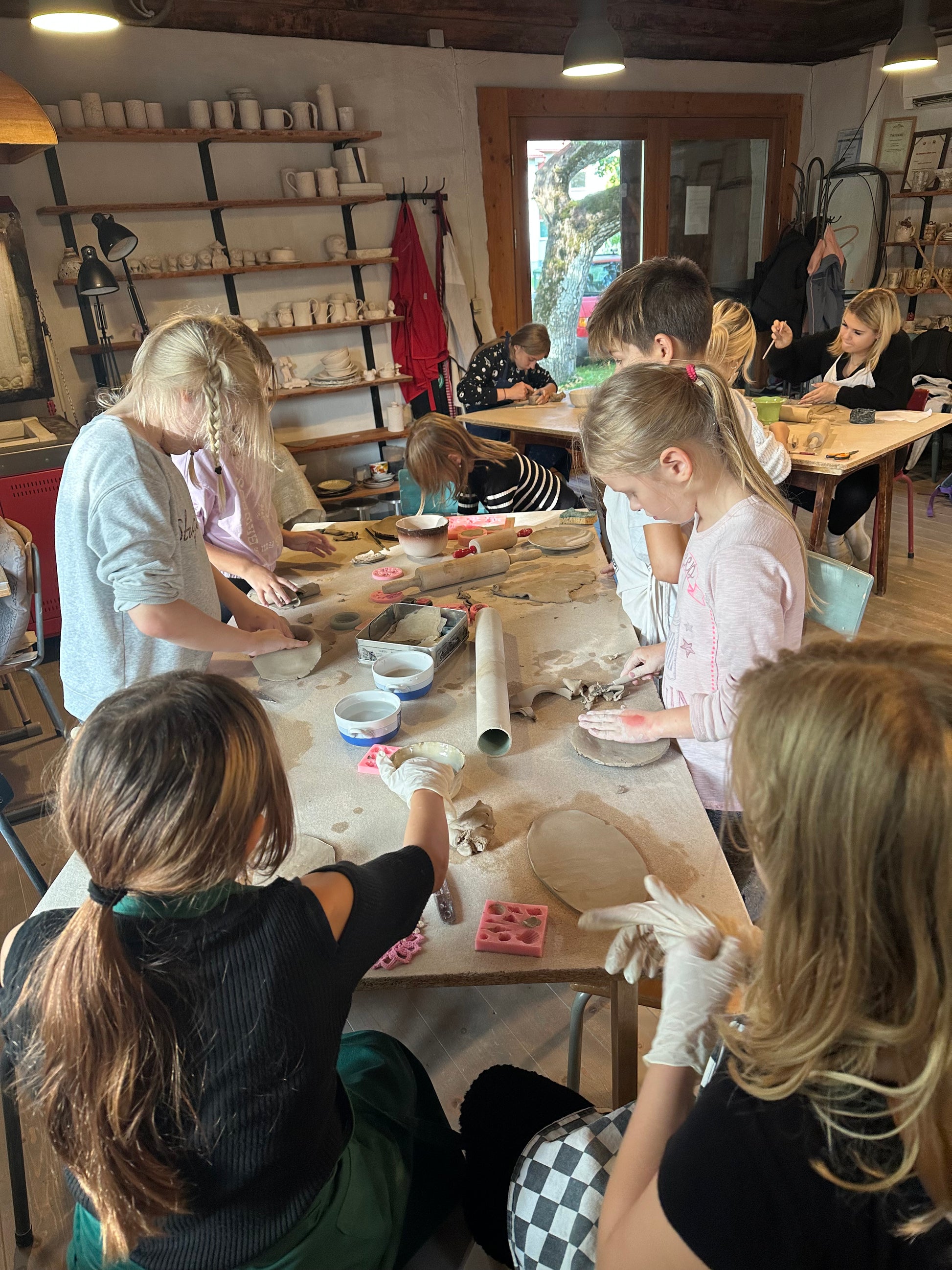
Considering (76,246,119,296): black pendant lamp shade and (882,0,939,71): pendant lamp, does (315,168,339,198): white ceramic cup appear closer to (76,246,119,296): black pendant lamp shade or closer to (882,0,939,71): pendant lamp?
(76,246,119,296): black pendant lamp shade

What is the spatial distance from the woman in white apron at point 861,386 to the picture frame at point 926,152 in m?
2.69

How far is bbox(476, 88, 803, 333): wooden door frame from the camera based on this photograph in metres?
5.32

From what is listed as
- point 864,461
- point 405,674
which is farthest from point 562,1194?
point 864,461

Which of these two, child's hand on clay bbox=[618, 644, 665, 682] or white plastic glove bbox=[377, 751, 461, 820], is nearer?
white plastic glove bbox=[377, 751, 461, 820]

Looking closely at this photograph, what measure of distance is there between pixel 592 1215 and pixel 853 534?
3713mm

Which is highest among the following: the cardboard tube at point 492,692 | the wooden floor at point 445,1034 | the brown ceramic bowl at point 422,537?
the brown ceramic bowl at point 422,537

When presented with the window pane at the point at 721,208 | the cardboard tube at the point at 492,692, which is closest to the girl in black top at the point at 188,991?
the cardboard tube at the point at 492,692

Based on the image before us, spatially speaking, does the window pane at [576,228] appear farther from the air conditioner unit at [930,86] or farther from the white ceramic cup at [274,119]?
the air conditioner unit at [930,86]

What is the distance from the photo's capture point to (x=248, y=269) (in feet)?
14.7

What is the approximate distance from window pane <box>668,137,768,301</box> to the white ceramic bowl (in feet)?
19.6

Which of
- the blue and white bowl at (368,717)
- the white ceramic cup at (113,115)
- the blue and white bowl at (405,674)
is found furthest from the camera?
the white ceramic cup at (113,115)

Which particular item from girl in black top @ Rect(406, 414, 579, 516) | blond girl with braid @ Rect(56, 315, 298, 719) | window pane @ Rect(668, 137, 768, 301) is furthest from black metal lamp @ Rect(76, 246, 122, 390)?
window pane @ Rect(668, 137, 768, 301)

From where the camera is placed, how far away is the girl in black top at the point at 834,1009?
2.04ft

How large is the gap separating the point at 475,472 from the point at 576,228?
3731mm
